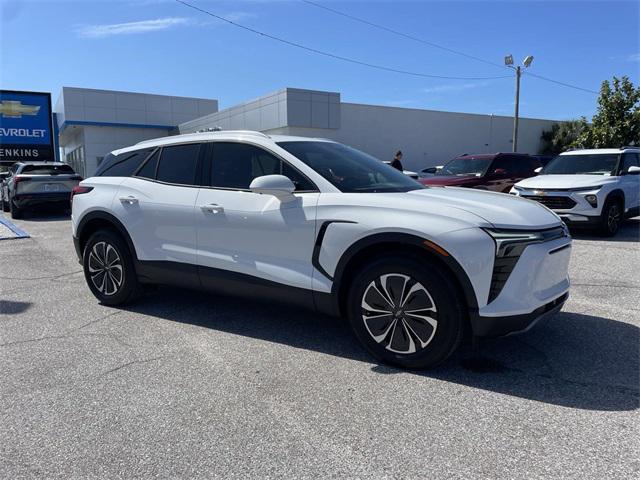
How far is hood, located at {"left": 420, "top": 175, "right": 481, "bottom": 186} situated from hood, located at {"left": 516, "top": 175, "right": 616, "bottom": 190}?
5.85ft

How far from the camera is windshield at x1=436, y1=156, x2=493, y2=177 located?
1246 centimetres

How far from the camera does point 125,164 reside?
5379mm

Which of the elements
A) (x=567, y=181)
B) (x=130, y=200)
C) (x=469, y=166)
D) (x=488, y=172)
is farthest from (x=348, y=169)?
(x=469, y=166)

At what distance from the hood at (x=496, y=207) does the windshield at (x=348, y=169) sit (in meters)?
0.32

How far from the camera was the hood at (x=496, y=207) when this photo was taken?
11.0 ft

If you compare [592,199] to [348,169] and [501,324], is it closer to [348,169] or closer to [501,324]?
[348,169]

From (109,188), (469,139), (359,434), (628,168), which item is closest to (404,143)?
(469,139)

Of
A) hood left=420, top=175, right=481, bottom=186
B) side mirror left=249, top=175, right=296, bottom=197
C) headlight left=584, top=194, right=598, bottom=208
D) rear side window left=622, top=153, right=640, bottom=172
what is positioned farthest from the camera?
hood left=420, top=175, right=481, bottom=186

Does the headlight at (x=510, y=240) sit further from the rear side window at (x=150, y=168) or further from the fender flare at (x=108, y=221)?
the fender flare at (x=108, y=221)

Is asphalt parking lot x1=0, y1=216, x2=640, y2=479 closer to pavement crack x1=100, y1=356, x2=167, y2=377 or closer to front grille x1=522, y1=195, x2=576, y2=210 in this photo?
pavement crack x1=100, y1=356, x2=167, y2=377

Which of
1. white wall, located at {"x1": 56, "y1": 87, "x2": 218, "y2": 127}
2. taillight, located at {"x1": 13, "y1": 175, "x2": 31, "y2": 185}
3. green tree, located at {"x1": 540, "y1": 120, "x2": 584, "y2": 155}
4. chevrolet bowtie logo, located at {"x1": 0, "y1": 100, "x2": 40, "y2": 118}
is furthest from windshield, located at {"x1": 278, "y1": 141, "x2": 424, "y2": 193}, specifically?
green tree, located at {"x1": 540, "y1": 120, "x2": 584, "y2": 155}

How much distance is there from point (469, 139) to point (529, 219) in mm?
30098

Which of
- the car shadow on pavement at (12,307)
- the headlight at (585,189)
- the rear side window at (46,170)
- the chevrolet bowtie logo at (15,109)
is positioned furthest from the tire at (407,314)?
the chevrolet bowtie logo at (15,109)

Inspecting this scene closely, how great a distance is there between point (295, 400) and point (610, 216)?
8445 millimetres
